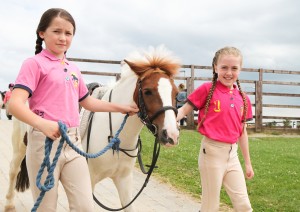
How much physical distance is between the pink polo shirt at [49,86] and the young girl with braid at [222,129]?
38.4 inches

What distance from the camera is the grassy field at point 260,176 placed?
19.4 ft

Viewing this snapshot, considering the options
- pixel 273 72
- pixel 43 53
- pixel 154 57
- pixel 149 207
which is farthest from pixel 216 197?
pixel 273 72

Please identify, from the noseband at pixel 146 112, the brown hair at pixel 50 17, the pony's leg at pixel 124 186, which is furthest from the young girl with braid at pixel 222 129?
the brown hair at pixel 50 17

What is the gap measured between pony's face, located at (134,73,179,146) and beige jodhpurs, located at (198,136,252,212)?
0.59 meters

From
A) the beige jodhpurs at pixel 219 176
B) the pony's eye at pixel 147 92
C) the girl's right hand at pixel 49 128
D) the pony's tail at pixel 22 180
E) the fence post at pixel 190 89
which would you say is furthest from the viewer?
the fence post at pixel 190 89

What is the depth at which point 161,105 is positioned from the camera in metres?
3.03

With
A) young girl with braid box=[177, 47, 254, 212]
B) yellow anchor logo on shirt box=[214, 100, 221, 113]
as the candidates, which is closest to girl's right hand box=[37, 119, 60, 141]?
young girl with braid box=[177, 47, 254, 212]

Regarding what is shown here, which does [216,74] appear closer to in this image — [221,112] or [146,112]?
[221,112]

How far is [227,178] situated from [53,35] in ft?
6.01

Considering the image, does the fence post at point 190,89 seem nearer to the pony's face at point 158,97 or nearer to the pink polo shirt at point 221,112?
the pink polo shirt at point 221,112

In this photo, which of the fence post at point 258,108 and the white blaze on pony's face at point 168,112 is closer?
the white blaze on pony's face at point 168,112

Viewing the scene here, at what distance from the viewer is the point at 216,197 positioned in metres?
3.42

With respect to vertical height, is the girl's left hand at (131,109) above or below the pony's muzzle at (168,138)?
above

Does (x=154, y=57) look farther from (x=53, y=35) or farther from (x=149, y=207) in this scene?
(x=149, y=207)
